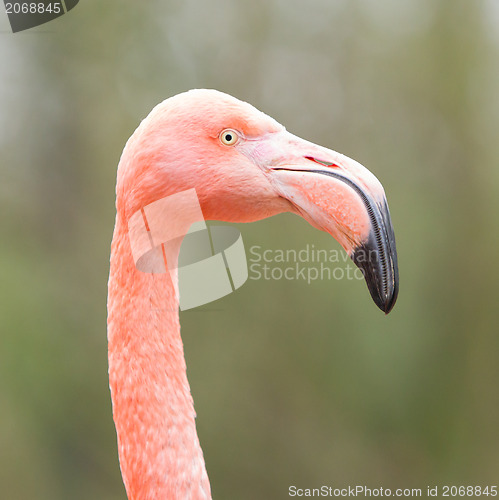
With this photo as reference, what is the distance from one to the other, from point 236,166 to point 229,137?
0.16 feet

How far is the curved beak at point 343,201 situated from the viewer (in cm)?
68

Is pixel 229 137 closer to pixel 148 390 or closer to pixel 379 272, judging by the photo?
pixel 379 272

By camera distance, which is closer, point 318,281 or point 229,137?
point 229,137

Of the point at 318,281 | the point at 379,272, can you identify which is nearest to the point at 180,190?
the point at 379,272

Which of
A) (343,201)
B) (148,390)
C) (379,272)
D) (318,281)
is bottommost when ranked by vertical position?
(318,281)

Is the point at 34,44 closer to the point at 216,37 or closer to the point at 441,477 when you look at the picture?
the point at 216,37

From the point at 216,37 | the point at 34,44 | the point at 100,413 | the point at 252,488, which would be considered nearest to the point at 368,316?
the point at 252,488

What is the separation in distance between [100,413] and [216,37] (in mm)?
1660

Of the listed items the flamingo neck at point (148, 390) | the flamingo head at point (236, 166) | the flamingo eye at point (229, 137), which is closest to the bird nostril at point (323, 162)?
the flamingo head at point (236, 166)

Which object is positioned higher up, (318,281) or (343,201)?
(343,201)

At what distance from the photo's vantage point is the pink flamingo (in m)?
0.71

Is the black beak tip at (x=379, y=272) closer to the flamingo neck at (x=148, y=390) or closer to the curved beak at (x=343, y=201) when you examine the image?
the curved beak at (x=343, y=201)

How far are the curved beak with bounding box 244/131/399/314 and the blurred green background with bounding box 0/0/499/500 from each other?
128cm

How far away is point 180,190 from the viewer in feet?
2.51
